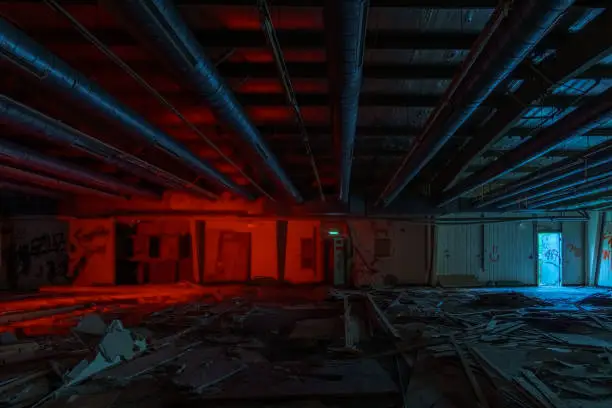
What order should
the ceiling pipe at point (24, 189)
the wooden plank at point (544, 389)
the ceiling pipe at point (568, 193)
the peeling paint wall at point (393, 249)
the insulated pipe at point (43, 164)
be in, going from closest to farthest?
the wooden plank at point (544, 389)
the insulated pipe at point (43, 164)
the ceiling pipe at point (568, 193)
the ceiling pipe at point (24, 189)
the peeling paint wall at point (393, 249)

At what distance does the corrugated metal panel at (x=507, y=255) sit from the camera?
11.9m

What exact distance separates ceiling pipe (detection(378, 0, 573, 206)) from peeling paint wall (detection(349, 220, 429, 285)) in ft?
23.1

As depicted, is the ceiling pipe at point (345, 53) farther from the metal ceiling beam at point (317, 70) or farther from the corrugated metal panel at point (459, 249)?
the corrugated metal panel at point (459, 249)

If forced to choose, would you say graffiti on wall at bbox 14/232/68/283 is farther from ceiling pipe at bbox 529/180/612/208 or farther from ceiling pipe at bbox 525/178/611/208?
ceiling pipe at bbox 529/180/612/208

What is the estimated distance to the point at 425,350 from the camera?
16.6 ft

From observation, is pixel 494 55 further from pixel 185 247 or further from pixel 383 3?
pixel 185 247

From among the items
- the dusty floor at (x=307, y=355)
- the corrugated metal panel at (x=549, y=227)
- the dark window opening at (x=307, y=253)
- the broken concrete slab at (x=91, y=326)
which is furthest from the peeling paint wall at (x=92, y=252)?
the corrugated metal panel at (x=549, y=227)

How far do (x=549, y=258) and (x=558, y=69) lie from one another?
10488 millimetres

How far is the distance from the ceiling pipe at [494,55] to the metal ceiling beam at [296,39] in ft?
1.10

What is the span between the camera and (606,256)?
11.8 meters

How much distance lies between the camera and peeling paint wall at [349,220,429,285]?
37.9 ft

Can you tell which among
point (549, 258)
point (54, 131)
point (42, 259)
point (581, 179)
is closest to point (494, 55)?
point (54, 131)

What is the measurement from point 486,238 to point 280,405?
30.8ft

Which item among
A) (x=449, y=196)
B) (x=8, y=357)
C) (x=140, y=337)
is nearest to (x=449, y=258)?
(x=449, y=196)
